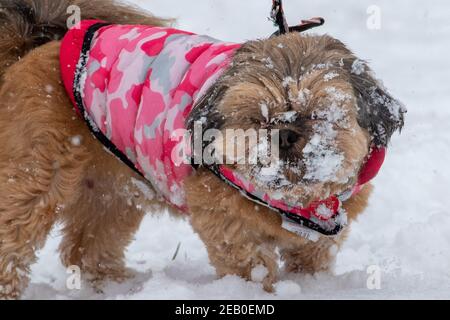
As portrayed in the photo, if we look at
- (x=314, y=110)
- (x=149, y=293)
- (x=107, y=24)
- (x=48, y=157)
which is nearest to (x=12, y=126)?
(x=48, y=157)

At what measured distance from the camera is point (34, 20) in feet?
14.8

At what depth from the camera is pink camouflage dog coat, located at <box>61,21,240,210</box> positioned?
153 inches

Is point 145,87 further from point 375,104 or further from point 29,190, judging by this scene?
point 375,104

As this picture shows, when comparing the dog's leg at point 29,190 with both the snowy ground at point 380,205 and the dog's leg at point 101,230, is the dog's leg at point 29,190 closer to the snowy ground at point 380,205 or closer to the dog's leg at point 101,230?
the snowy ground at point 380,205

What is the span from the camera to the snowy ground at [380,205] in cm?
392

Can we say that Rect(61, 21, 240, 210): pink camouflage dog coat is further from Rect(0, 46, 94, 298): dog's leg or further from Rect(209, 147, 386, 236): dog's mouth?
Rect(209, 147, 386, 236): dog's mouth

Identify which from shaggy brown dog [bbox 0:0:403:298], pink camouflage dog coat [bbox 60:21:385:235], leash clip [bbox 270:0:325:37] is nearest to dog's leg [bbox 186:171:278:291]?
shaggy brown dog [bbox 0:0:403:298]

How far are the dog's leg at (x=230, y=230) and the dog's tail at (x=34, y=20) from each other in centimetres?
149

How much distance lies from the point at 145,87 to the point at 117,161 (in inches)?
24.6

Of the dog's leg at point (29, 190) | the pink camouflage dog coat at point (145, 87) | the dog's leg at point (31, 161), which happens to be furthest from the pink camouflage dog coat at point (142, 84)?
the dog's leg at point (29, 190)
